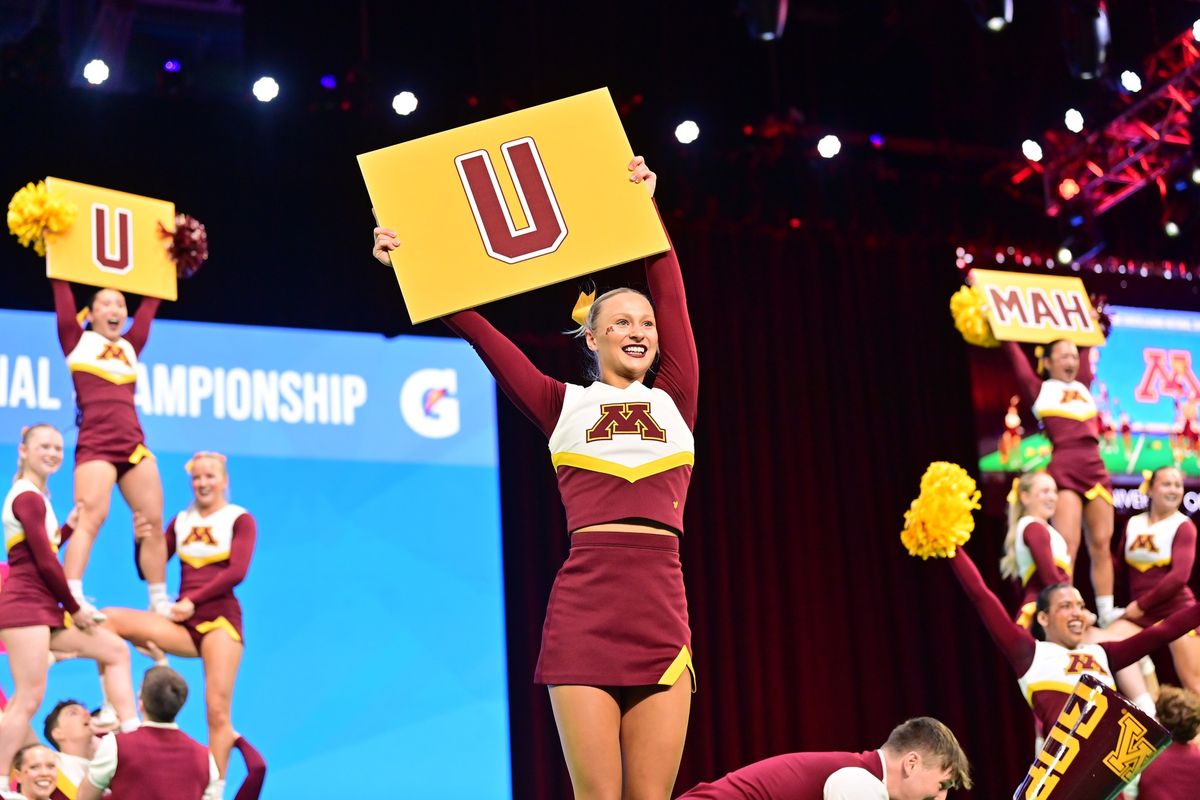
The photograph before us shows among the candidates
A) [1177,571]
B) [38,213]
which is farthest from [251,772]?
[1177,571]

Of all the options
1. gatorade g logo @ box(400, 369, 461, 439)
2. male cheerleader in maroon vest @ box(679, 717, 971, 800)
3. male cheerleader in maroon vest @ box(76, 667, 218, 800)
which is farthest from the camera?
gatorade g logo @ box(400, 369, 461, 439)

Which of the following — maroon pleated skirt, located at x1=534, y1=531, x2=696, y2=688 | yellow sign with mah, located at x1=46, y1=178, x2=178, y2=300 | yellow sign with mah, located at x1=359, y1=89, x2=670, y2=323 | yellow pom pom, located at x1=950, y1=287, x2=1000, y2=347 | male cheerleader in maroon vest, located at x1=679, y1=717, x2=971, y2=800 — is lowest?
male cheerleader in maroon vest, located at x1=679, y1=717, x2=971, y2=800

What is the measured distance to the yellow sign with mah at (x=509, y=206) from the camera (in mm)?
2977

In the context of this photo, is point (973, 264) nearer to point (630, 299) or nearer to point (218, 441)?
point (218, 441)

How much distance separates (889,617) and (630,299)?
6290 mm

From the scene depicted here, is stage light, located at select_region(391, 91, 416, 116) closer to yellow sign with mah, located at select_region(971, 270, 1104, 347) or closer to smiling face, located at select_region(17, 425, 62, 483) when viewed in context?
smiling face, located at select_region(17, 425, 62, 483)

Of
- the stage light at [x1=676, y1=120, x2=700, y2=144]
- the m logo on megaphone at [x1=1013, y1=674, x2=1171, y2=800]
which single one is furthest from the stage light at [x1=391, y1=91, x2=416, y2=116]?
the m logo on megaphone at [x1=1013, y1=674, x2=1171, y2=800]

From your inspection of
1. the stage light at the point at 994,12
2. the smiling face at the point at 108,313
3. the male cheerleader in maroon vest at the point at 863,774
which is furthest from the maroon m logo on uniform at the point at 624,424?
the stage light at the point at 994,12

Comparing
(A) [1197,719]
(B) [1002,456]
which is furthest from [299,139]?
(A) [1197,719]

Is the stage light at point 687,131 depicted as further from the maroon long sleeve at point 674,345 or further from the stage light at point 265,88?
the maroon long sleeve at point 674,345

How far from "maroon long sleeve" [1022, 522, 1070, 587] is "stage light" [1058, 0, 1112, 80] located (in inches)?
91.1

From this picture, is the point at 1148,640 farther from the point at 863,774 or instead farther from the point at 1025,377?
the point at 863,774

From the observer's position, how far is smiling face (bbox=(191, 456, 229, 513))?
618 cm

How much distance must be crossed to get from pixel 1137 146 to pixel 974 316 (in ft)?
8.62
